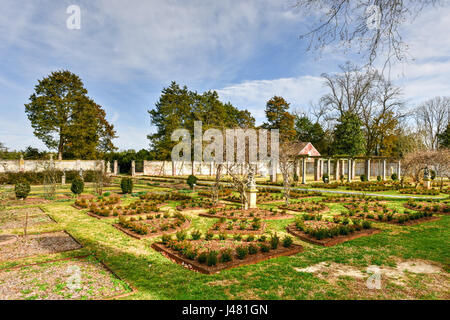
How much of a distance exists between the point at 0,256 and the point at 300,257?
677cm

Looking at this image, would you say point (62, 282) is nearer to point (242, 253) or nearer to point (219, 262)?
point (219, 262)

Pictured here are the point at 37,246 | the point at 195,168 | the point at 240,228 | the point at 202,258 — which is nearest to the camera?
the point at 202,258

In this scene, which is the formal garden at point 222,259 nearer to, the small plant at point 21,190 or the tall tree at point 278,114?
the small plant at point 21,190

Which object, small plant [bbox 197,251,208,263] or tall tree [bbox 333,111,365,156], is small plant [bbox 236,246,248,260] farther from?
tall tree [bbox 333,111,365,156]

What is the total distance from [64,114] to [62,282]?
35.3 meters

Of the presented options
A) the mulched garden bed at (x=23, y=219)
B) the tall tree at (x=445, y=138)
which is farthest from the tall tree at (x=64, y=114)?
the tall tree at (x=445, y=138)

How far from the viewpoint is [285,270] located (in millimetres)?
4934

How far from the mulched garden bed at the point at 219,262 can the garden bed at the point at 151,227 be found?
1114 millimetres

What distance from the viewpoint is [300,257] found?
571 centimetres

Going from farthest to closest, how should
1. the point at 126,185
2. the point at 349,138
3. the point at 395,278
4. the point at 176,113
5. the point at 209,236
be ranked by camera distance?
the point at 176,113 < the point at 349,138 < the point at 126,185 < the point at 209,236 < the point at 395,278

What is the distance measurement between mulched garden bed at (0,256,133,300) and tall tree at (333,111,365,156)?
105 feet

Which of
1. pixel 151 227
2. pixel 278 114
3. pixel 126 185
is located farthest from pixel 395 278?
pixel 278 114

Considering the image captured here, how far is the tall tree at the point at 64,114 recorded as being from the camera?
32.5 metres
